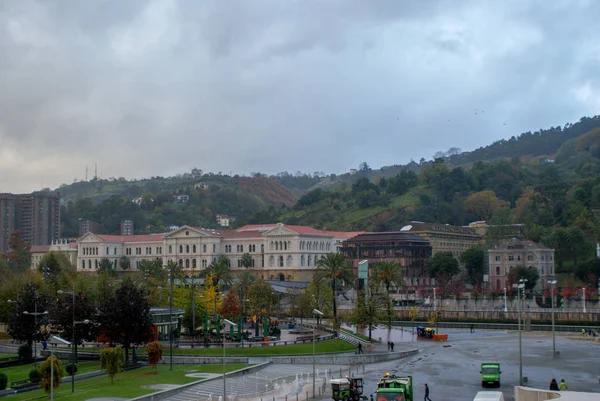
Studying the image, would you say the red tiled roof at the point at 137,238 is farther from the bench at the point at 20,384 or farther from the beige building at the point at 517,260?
the bench at the point at 20,384

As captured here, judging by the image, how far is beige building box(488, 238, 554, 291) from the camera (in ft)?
470

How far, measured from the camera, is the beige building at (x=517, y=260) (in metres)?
143

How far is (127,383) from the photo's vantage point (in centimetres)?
5469

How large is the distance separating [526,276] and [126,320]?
83.2m

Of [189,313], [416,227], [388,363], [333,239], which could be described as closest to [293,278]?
[333,239]

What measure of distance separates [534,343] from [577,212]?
91.9 meters

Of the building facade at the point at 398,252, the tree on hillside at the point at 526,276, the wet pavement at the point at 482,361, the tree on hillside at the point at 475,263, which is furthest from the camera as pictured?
Answer: the building facade at the point at 398,252

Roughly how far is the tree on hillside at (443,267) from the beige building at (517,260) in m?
6.94

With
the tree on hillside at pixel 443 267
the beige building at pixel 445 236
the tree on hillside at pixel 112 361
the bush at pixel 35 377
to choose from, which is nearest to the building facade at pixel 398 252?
the tree on hillside at pixel 443 267

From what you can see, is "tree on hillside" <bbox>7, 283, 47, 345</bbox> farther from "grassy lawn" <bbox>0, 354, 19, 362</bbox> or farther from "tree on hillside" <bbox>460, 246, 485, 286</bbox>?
"tree on hillside" <bbox>460, 246, 485, 286</bbox>

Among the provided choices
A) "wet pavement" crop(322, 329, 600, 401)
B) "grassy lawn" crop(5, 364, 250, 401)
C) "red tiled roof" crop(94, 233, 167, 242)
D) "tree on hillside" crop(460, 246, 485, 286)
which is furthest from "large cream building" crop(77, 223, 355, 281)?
"grassy lawn" crop(5, 364, 250, 401)

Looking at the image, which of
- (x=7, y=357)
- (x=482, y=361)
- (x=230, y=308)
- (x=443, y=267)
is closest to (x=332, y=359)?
(x=482, y=361)

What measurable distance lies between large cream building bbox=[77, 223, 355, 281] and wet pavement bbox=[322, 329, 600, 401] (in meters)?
66.0

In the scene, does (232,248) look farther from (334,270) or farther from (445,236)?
(334,270)
